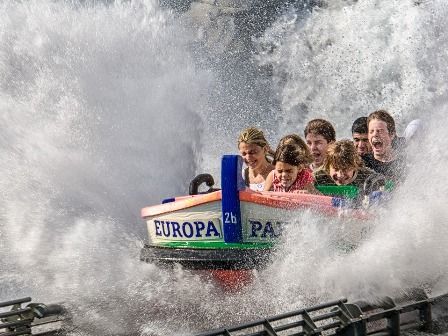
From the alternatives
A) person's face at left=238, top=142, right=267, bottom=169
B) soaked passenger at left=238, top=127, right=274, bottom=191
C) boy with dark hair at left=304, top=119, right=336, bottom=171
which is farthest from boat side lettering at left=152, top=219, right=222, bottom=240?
boy with dark hair at left=304, top=119, right=336, bottom=171

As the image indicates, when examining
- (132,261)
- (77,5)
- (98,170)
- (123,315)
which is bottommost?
(123,315)

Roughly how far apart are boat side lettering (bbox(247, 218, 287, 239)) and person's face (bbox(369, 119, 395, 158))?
206 centimetres

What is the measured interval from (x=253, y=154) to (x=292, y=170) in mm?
677

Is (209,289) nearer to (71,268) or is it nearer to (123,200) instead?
(71,268)

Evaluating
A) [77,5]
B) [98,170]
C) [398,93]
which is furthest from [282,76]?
[98,170]

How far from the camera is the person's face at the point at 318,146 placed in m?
8.53

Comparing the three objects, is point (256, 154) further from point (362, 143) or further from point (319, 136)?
point (362, 143)

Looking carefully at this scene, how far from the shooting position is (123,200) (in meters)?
9.19

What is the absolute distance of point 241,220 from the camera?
692 cm

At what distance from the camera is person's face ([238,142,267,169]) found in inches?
312

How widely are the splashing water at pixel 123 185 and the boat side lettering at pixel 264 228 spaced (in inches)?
4.5

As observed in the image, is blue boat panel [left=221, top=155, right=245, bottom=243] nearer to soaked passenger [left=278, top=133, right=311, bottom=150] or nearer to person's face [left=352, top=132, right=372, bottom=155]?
soaked passenger [left=278, top=133, right=311, bottom=150]

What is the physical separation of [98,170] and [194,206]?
7.89 feet

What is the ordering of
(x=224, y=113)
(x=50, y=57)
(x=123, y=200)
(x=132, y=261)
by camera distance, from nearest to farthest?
1. (x=132, y=261)
2. (x=123, y=200)
3. (x=50, y=57)
4. (x=224, y=113)
